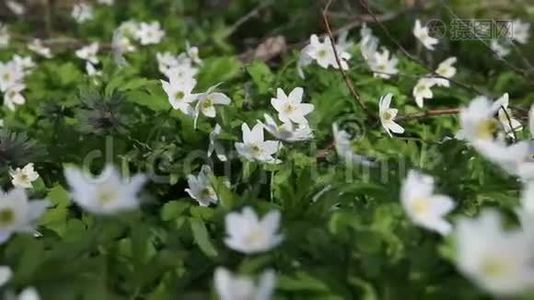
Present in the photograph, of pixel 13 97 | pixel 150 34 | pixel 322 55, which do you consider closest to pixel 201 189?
pixel 322 55

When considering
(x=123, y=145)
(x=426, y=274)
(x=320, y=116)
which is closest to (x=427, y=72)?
(x=320, y=116)

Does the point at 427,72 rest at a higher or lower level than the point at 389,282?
higher

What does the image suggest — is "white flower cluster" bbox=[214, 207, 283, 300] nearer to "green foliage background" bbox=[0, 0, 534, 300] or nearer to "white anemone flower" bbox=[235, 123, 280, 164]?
"green foliage background" bbox=[0, 0, 534, 300]

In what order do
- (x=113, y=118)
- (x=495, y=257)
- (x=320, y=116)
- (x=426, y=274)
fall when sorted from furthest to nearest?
(x=320, y=116)
(x=113, y=118)
(x=426, y=274)
(x=495, y=257)

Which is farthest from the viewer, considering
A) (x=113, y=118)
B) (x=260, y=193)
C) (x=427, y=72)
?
(x=427, y=72)

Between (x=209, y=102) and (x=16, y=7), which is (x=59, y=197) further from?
(x=16, y=7)

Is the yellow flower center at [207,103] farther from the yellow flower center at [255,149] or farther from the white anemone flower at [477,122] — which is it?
the white anemone flower at [477,122]

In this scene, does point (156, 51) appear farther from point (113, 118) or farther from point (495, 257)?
point (495, 257)
